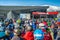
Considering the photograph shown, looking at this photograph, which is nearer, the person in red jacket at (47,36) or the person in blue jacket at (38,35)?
the person in blue jacket at (38,35)

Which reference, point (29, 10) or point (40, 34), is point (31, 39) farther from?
point (29, 10)

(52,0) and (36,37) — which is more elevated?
(52,0)

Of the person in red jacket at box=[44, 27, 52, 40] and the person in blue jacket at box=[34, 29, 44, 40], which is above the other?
the person in blue jacket at box=[34, 29, 44, 40]

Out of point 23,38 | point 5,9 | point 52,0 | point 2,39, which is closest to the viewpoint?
point 2,39

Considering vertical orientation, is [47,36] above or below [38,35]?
below

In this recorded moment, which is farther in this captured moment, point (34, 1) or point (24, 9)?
point (24, 9)

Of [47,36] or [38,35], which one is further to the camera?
[47,36]

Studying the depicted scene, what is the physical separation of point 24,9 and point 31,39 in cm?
3945

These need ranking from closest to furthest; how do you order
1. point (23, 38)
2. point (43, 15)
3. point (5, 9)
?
point (23, 38) → point (43, 15) → point (5, 9)

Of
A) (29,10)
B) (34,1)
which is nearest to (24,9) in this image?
(29,10)

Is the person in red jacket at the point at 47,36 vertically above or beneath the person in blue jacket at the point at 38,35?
beneath

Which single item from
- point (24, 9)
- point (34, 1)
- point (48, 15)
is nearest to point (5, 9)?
point (24, 9)

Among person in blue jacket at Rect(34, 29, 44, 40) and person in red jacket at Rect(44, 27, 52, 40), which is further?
person in red jacket at Rect(44, 27, 52, 40)

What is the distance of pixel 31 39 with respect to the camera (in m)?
10.2
